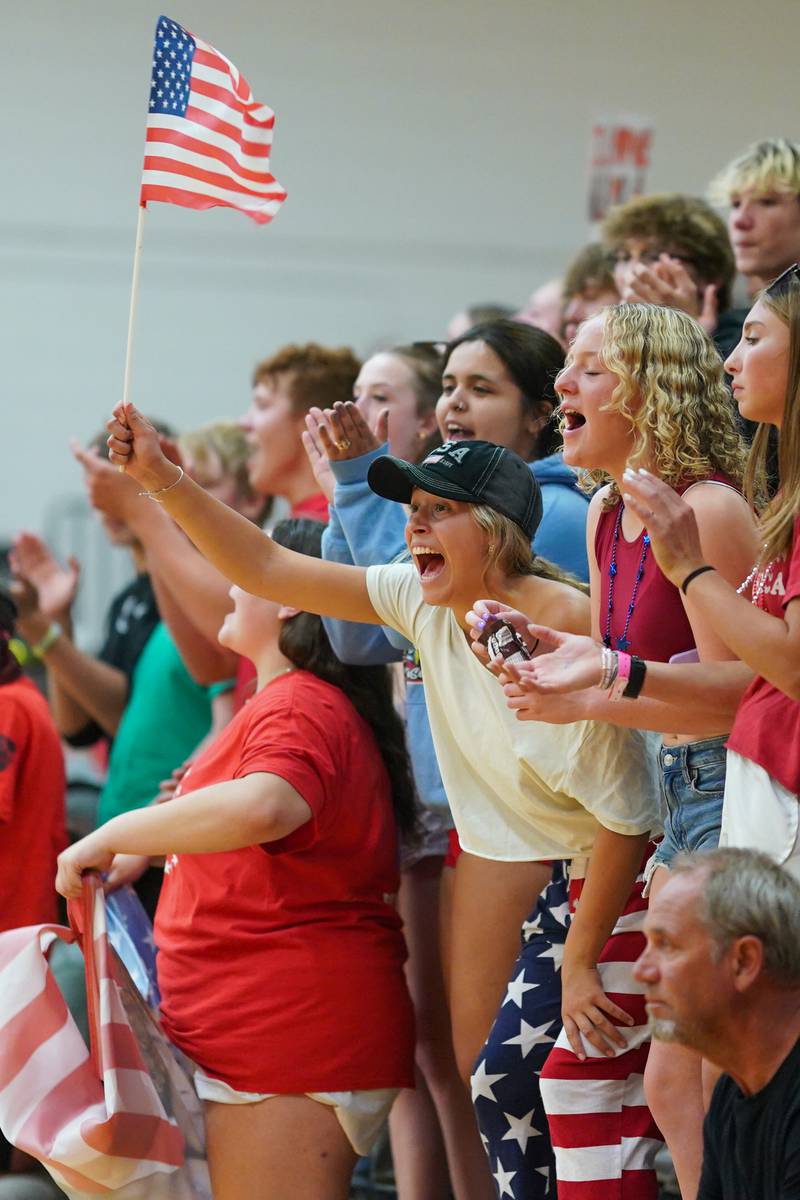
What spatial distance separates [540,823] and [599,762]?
0.18 meters

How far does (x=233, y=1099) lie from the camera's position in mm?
2936

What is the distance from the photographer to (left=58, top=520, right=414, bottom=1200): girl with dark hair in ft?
9.50

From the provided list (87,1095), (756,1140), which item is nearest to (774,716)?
(756,1140)

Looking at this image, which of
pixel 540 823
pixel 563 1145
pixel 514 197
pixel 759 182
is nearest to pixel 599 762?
pixel 540 823

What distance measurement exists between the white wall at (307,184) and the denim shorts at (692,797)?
5557 mm

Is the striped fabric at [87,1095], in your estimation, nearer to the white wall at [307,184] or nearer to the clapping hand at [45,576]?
the clapping hand at [45,576]

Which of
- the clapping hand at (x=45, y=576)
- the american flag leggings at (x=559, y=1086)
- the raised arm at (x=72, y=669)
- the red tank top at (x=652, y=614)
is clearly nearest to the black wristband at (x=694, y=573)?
the red tank top at (x=652, y=614)

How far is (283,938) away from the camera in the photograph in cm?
296

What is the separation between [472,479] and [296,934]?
915 millimetres

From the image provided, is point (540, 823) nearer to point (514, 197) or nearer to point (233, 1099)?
point (233, 1099)

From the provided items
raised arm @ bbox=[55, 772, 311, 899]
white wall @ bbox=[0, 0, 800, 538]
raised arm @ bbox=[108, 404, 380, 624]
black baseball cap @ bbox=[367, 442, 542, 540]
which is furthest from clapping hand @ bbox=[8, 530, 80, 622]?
white wall @ bbox=[0, 0, 800, 538]

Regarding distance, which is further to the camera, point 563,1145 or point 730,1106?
point 563,1145

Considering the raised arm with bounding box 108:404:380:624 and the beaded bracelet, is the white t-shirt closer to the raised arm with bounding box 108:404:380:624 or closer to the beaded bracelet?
the raised arm with bounding box 108:404:380:624

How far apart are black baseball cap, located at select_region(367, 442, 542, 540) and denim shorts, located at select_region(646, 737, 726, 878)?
50 cm
